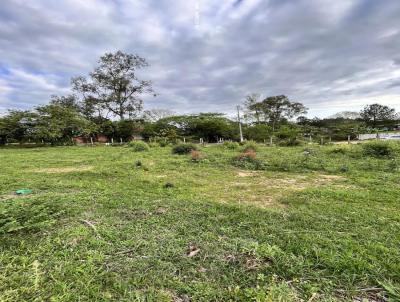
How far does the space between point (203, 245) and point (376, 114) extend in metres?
46.5

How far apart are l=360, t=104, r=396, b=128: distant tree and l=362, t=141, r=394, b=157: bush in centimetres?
3690

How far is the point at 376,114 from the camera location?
38.9 metres

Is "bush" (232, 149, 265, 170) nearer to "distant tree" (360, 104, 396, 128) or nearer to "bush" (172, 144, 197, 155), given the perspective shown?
"bush" (172, 144, 197, 155)

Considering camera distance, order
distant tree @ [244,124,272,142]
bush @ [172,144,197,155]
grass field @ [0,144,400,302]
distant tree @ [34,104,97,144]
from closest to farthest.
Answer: grass field @ [0,144,400,302]
bush @ [172,144,197,155]
distant tree @ [34,104,97,144]
distant tree @ [244,124,272,142]

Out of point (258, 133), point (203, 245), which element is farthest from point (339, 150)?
point (258, 133)

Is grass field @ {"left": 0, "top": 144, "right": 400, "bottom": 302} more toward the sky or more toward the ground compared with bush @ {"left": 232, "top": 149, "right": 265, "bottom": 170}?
more toward the ground

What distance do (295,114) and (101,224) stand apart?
36266 mm

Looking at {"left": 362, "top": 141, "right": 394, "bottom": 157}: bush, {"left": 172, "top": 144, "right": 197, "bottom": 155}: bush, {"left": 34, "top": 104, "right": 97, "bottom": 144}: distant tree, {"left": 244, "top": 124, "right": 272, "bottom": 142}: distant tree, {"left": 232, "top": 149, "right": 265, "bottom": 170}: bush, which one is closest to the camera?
{"left": 232, "top": 149, "right": 265, "bottom": 170}: bush

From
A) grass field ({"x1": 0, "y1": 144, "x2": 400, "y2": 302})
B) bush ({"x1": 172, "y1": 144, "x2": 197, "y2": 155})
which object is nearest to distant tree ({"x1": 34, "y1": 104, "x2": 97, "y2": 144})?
bush ({"x1": 172, "y1": 144, "x2": 197, "y2": 155})

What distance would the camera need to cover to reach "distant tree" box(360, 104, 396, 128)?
125 ft

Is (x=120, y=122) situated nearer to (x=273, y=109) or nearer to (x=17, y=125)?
(x=17, y=125)

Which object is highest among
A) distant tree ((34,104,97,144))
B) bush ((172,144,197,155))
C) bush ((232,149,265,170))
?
distant tree ((34,104,97,144))

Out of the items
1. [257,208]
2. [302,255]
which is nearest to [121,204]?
[257,208]

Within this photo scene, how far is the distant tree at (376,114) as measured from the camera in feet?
125
